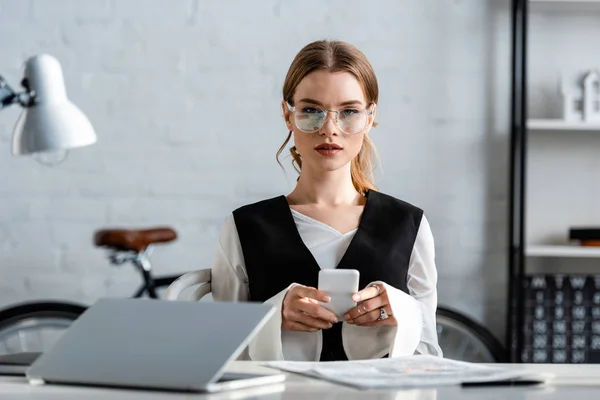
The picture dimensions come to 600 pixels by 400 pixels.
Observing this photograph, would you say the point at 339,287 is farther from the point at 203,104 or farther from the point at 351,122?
the point at 203,104

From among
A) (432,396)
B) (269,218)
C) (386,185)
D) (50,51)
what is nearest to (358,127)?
(269,218)

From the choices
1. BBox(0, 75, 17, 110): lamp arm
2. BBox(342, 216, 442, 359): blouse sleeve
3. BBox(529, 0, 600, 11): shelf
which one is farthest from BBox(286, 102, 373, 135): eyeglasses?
BBox(529, 0, 600, 11): shelf

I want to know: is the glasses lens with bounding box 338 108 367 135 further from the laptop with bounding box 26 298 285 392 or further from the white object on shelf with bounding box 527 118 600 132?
the white object on shelf with bounding box 527 118 600 132

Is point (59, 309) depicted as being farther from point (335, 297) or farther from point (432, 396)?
point (432, 396)

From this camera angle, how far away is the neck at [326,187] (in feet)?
5.65

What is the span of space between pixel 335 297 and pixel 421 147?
1.93 meters

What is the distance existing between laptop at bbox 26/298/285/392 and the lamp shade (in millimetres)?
226

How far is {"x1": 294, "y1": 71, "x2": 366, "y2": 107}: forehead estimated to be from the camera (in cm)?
165

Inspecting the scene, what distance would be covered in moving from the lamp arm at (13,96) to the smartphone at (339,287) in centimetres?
52

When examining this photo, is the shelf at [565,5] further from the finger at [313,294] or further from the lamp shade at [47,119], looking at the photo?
the lamp shade at [47,119]

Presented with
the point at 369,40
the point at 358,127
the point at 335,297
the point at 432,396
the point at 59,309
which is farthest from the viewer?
the point at 369,40

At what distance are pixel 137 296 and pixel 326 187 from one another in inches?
59.7

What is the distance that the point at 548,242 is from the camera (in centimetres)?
335

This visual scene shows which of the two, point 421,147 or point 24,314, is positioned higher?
point 421,147
